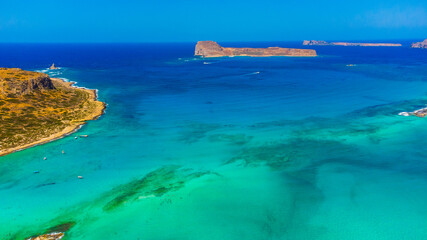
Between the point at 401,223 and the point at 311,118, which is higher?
the point at 311,118

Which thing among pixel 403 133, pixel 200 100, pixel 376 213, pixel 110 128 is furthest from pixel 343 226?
pixel 200 100

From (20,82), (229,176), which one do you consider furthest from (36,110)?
(229,176)

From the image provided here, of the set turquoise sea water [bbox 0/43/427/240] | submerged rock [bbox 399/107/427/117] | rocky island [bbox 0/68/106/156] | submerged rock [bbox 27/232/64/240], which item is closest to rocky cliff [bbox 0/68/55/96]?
rocky island [bbox 0/68/106/156]

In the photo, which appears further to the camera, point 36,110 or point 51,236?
point 36,110

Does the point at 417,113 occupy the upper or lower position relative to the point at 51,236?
upper

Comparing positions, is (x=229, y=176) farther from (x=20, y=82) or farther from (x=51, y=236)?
(x=20, y=82)

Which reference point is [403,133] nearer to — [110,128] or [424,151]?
[424,151]
